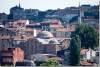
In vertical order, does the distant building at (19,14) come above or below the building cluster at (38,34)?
above

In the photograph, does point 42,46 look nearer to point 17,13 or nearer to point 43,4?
point 43,4

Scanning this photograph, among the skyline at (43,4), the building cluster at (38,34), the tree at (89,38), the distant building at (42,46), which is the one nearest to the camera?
the tree at (89,38)

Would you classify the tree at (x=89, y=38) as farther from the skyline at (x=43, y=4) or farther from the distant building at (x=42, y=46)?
the skyline at (x=43, y=4)

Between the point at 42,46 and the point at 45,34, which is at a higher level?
the point at 45,34

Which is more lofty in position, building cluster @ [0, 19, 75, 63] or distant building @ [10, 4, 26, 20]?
distant building @ [10, 4, 26, 20]

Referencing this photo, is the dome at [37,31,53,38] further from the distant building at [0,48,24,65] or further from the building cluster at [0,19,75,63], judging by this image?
the distant building at [0,48,24,65]

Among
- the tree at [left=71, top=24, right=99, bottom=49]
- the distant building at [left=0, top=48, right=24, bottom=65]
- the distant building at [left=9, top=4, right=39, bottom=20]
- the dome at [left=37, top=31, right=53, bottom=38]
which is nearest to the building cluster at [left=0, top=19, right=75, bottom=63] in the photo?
the dome at [left=37, top=31, right=53, bottom=38]

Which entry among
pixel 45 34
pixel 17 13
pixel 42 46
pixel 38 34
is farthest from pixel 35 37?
pixel 17 13

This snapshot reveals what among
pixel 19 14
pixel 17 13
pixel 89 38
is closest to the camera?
pixel 89 38

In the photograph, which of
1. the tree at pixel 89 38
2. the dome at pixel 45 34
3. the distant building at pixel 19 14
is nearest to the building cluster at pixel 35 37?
the dome at pixel 45 34

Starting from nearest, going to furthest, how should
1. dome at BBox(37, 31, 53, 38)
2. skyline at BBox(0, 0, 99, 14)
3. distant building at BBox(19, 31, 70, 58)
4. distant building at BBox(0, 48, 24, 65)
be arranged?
distant building at BBox(0, 48, 24, 65) → skyline at BBox(0, 0, 99, 14) → distant building at BBox(19, 31, 70, 58) → dome at BBox(37, 31, 53, 38)

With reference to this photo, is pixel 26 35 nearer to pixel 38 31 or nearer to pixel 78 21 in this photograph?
pixel 38 31

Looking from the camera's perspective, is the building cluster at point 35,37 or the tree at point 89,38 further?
the building cluster at point 35,37
